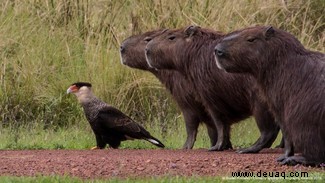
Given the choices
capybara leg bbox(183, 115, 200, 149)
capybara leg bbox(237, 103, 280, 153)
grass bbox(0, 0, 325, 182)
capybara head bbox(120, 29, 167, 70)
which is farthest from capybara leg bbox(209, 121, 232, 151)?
capybara head bbox(120, 29, 167, 70)

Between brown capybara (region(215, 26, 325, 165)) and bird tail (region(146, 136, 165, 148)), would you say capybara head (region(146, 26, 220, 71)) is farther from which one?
brown capybara (region(215, 26, 325, 165))

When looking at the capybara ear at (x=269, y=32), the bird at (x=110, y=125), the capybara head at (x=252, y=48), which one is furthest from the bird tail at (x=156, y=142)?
the capybara ear at (x=269, y=32)

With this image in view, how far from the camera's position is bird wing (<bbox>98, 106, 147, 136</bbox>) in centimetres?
982

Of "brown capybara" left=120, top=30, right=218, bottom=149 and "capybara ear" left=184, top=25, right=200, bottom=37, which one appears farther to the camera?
"brown capybara" left=120, top=30, right=218, bottom=149

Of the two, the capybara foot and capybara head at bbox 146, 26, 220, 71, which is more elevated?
capybara head at bbox 146, 26, 220, 71

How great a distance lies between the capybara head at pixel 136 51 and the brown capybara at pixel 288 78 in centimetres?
261

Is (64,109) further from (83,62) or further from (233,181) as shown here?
(233,181)

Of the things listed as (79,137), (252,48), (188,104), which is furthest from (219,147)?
(79,137)

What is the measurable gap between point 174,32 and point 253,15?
3168 mm

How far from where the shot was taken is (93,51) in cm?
1312

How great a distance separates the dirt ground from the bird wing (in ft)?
2.45

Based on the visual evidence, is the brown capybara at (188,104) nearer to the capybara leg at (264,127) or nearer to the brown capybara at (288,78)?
the capybara leg at (264,127)

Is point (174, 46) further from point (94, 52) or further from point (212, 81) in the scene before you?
point (94, 52)

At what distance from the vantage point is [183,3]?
13594mm
